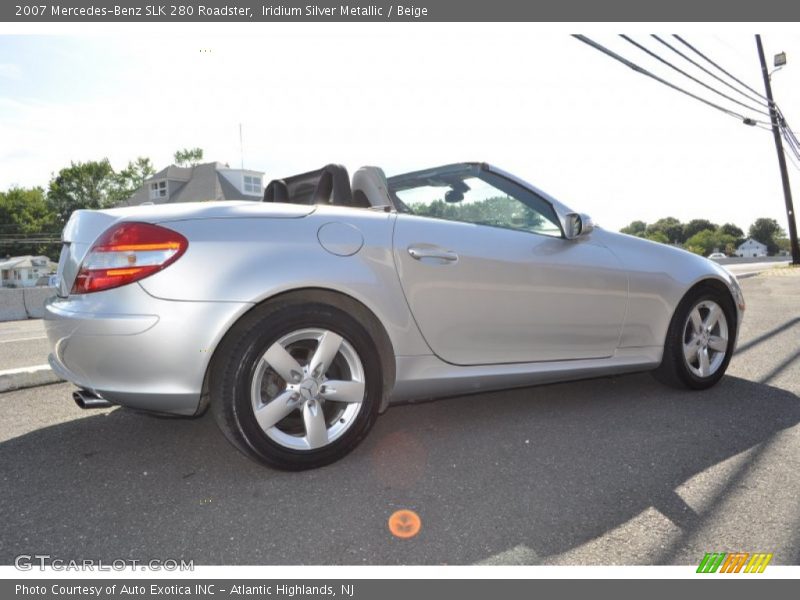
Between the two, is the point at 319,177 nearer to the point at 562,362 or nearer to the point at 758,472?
the point at 562,362

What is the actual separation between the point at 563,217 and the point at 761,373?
2.37 m

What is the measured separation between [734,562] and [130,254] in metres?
2.51

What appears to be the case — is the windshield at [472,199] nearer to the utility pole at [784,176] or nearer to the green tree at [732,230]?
the utility pole at [784,176]

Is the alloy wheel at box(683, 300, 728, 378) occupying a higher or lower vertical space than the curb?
higher

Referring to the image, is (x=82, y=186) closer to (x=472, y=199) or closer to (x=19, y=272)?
(x=19, y=272)

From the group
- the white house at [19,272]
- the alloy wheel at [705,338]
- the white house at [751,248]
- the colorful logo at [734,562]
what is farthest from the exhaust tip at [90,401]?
the white house at [751,248]

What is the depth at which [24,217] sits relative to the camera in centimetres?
6581

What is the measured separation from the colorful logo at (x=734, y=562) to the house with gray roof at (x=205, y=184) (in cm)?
3298

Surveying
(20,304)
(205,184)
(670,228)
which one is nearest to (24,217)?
(205,184)

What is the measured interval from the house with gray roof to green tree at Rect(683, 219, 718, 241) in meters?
99.7

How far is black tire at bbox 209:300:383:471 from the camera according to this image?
2545 millimetres

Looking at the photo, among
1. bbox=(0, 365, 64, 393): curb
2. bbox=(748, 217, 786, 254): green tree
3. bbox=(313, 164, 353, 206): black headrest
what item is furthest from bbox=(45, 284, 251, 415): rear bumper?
bbox=(748, 217, 786, 254): green tree

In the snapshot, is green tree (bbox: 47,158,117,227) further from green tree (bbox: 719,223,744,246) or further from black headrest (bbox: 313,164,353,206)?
green tree (bbox: 719,223,744,246)

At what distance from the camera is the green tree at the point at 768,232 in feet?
414
